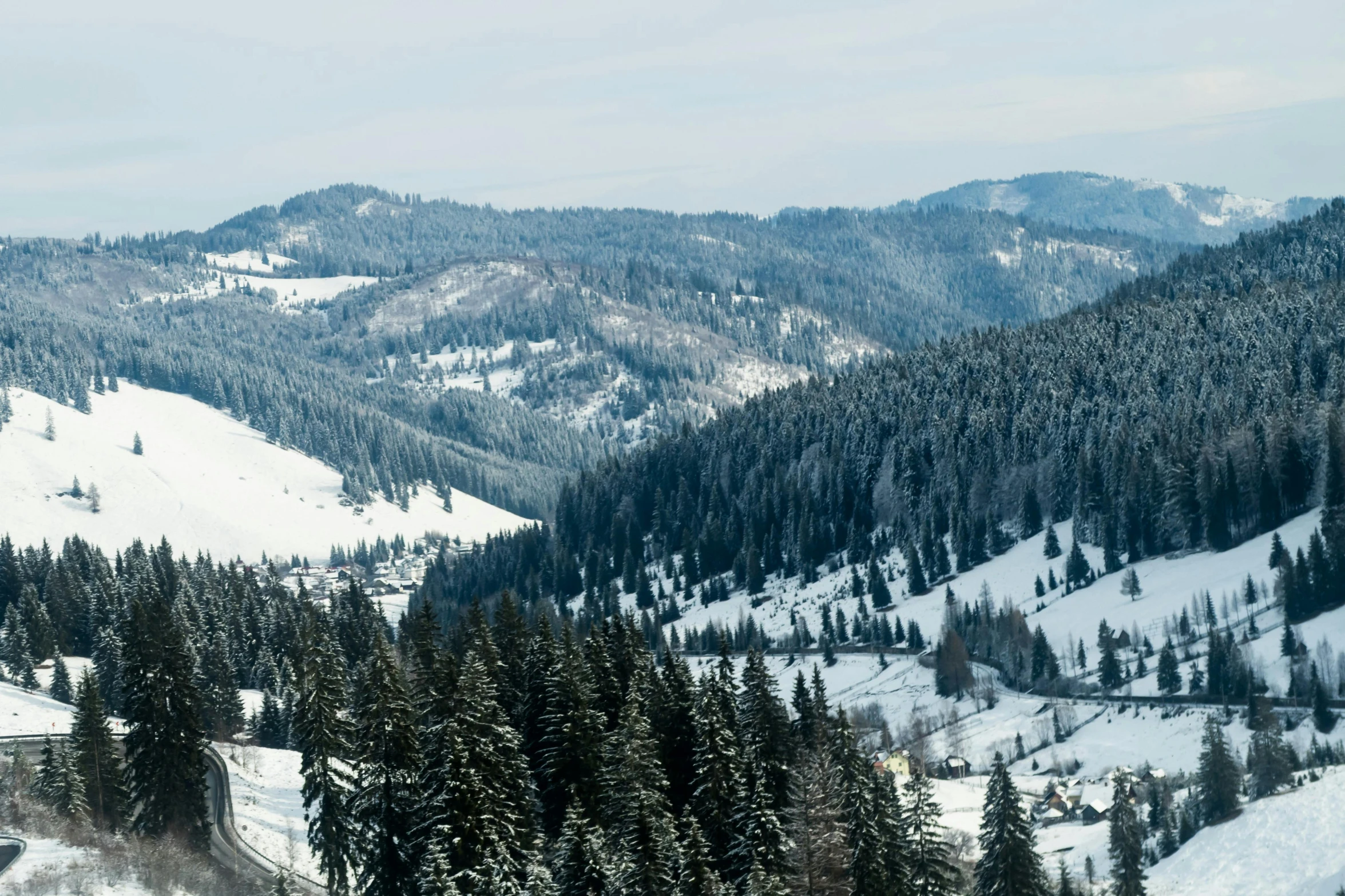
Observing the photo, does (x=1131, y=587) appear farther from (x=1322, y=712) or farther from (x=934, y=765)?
(x=934, y=765)

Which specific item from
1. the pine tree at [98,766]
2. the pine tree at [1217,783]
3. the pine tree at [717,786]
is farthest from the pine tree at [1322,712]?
the pine tree at [98,766]

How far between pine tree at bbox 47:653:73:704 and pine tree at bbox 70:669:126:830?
38.8m

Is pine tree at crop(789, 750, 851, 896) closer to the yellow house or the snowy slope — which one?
the snowy slope

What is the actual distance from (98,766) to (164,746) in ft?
20.5

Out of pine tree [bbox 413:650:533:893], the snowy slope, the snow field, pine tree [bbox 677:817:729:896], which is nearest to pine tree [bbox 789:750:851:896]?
pine tree [bbox 677:817:729:896]

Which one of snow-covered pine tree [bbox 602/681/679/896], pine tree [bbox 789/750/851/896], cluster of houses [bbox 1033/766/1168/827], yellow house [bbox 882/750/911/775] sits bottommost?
cluster of houses [bbox 1033/766/1168/827]

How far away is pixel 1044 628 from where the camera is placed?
161 m

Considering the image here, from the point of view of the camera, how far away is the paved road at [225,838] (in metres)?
69.6

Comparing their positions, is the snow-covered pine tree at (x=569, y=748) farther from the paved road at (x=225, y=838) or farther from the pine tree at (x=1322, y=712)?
→ the pine tree at (x=1322, y=712)

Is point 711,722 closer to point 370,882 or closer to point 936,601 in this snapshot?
point 370,882

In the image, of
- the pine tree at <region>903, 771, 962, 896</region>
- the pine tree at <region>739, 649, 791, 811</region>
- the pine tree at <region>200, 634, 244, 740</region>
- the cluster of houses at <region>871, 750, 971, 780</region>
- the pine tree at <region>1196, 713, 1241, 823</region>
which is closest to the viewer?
the pine tree at <region>903, 771, 962, 896</region>

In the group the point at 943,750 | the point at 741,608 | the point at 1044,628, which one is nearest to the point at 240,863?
the point at 943,750

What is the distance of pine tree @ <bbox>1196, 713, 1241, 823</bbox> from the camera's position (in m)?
107

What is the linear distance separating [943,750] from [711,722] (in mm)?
79620
